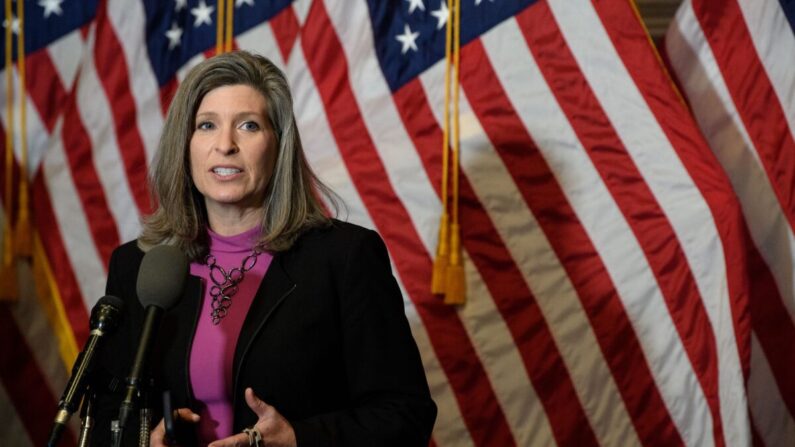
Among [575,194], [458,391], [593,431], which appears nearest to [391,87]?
[575,194]

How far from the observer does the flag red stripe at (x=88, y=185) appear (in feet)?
9.45

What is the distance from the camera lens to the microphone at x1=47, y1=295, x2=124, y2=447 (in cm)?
128

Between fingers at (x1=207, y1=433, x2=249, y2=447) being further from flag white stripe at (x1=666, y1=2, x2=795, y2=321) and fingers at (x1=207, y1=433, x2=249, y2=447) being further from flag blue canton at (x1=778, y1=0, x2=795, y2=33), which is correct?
flag blue canton at (x1=778, y1=0, x2=795, y2=33)

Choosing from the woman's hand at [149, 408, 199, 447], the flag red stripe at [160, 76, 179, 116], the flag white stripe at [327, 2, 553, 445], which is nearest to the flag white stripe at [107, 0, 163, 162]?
the flag red stripe at [160, 76, 179, 116]

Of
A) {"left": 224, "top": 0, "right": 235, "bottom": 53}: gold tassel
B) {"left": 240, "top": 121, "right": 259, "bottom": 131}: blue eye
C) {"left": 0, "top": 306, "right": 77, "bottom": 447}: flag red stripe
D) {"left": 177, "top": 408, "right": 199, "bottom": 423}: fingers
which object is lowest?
{"left": 0, "top": 306, "right": 77, "bottom": 447}: flag red stripe

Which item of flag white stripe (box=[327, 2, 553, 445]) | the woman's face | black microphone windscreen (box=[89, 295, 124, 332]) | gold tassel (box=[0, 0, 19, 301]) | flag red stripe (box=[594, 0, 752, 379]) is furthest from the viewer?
gold tassel (box=[0, 0, 19, 301])

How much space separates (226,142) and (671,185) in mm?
1228

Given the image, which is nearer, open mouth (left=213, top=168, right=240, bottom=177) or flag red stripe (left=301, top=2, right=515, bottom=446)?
open mouth (left=213, top=168, right=240, bottom=177)

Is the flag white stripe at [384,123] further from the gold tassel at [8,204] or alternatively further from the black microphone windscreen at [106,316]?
the black microphone windscreen at [106,316]

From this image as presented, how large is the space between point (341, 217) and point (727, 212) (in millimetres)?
1010

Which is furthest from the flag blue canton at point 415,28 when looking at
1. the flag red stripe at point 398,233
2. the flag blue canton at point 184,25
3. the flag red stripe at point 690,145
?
the flag blue canton at point 184,25

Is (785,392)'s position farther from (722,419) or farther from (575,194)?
(575,194)

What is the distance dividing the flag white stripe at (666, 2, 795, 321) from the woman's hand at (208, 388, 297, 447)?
1.52 meters

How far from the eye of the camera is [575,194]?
8.22 feet
